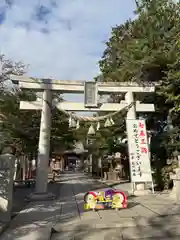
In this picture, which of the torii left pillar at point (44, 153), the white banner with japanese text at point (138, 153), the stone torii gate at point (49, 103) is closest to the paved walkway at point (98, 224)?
the torii left pillar at point (44, 153)

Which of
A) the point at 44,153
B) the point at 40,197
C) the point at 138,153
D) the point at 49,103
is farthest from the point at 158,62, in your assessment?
the point at 40,197

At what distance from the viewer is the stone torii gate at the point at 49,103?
9.34 meters

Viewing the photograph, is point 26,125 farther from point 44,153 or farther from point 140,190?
point 140,190

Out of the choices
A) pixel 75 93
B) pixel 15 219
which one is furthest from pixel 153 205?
pixel 75 93

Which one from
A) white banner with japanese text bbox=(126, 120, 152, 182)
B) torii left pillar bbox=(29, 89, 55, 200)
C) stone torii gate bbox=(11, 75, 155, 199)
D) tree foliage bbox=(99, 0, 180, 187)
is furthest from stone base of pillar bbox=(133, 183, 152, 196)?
torii left pillar bbox=(29, 89, 55, 200)

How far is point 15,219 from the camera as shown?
5.75 metres

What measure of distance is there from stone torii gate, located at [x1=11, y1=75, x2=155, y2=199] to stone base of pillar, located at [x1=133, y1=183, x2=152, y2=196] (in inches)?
121

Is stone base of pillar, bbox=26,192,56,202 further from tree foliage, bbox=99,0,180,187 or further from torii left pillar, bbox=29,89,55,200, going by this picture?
tree foliage, bbox=99,0,180,187

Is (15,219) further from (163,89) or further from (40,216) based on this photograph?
(163,89)

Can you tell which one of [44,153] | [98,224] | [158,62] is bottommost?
[98,224]

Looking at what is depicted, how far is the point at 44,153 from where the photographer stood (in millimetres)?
9461

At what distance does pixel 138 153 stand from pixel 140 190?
157cm

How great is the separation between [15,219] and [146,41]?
8.97m

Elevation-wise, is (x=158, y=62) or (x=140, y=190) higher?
(x=158, y=62)
